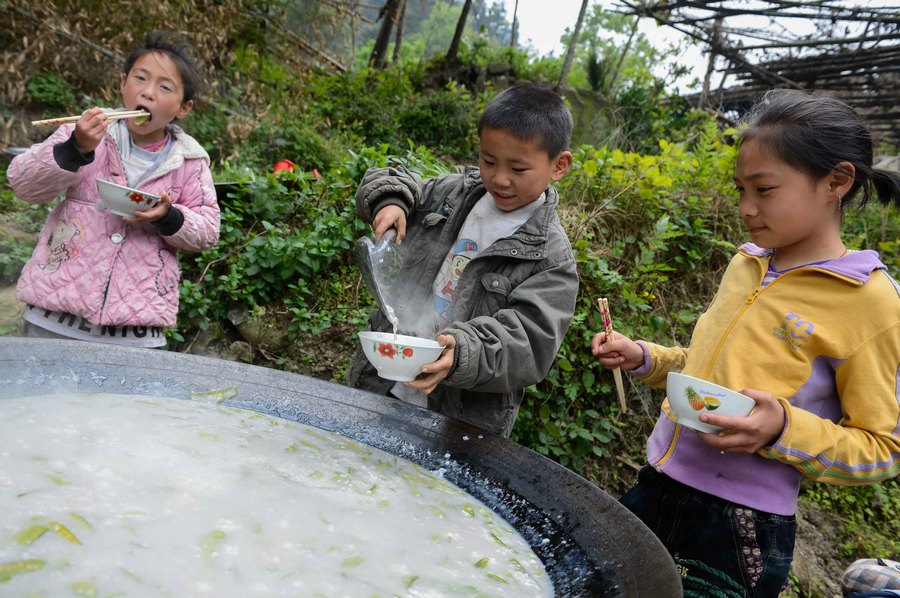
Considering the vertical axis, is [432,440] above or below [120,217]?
below

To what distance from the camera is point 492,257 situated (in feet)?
6.52

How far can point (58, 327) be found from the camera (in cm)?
222

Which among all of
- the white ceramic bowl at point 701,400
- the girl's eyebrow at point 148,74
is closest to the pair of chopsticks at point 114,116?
the girl's eyebrow at point 148,74

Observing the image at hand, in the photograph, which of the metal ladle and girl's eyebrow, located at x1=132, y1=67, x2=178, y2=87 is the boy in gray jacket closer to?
the metal ladle

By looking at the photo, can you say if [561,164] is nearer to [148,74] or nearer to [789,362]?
[789,362]

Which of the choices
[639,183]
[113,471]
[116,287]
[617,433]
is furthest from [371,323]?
[639,183]

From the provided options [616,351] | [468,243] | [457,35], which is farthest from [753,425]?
[457,35]

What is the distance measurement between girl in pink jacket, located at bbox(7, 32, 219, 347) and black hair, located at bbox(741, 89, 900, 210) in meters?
1.71

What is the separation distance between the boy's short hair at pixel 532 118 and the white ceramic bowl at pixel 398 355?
766mm

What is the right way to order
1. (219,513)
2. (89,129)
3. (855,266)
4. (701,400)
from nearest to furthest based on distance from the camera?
1. (219,513)
2. (701,400)
3. (855,266)
4. (89,129)

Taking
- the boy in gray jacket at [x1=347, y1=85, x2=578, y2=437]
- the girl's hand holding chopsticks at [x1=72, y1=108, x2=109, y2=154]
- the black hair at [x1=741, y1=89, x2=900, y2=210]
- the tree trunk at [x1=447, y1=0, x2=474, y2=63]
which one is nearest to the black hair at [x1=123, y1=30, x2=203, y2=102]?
the girl's hand holding chopsticks at [x1=72, y1=108, x2=109, y2=154]

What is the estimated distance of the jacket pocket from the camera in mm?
1944

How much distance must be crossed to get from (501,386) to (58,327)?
1461 millimetres

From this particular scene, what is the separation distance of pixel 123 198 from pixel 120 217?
1.10 feet
